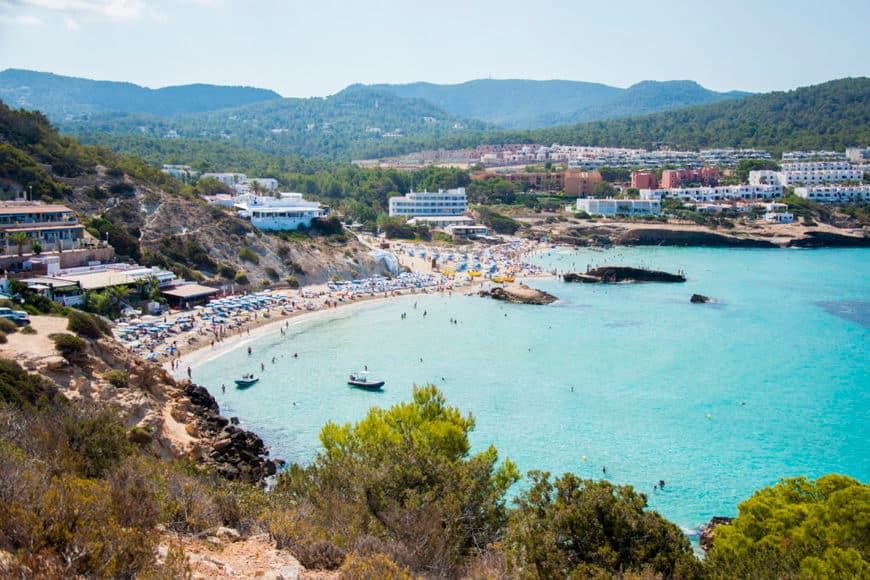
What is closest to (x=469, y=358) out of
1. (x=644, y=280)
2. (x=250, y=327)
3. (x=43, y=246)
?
(x=250, y=327)

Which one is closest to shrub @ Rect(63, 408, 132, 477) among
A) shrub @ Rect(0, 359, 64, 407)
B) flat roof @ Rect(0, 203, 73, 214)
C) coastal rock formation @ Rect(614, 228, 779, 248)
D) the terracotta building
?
shrub @ Rect(0, 359, 64, 407)

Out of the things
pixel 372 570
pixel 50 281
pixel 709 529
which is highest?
pixel 372 570

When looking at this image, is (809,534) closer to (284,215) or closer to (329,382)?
(329,382)

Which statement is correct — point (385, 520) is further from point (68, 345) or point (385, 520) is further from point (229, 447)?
point (68, 345)

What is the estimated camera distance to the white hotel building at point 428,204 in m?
71.7

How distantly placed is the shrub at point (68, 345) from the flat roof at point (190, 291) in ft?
50.5

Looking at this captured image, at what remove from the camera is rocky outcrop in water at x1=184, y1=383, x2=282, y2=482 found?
16.7 m

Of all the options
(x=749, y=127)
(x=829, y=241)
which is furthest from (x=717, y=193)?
(x=749, y=127)

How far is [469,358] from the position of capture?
2992 centimetres

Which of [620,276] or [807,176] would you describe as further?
[807,176]

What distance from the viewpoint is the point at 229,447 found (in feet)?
59.3

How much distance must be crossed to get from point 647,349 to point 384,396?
13.0 m

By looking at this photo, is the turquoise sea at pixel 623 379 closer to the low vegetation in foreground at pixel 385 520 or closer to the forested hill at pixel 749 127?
the low vegetation in foreground at pixel 385 520

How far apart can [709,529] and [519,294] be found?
91.2ft
